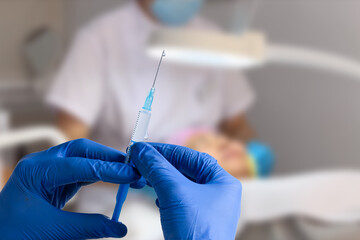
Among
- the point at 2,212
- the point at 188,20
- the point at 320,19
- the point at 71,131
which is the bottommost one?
the point at 2,212

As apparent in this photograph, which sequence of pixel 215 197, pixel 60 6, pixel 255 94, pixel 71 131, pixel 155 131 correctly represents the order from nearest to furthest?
pixel 215 197, pixel 71 131, pixel 155 131, pixel 255 94, pixel 60 6

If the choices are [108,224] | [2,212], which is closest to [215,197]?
[108,224]

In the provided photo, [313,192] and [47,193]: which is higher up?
[313,192]

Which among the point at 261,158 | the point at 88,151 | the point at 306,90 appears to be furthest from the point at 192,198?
the point at 306,90

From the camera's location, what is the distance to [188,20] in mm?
1225

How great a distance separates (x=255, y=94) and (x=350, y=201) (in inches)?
18.8

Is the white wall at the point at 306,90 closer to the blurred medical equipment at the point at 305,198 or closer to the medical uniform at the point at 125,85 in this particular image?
the blurred medical equipment at the point at 305,198

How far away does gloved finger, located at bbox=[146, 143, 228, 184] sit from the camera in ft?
1.54

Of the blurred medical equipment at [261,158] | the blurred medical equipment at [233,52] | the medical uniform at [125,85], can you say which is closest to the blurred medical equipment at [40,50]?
the medical uniform at [125,85]

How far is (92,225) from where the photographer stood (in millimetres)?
468

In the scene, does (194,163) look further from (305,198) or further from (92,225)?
(305,198)

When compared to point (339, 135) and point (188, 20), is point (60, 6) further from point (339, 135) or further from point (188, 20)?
point (339, 135)

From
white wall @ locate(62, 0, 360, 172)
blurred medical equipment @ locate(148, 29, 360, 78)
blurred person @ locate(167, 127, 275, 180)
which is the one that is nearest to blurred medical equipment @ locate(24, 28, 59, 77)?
white wall @ locate(62, 0, 360, 172)

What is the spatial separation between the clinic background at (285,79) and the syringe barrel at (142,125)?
0.99 metres
